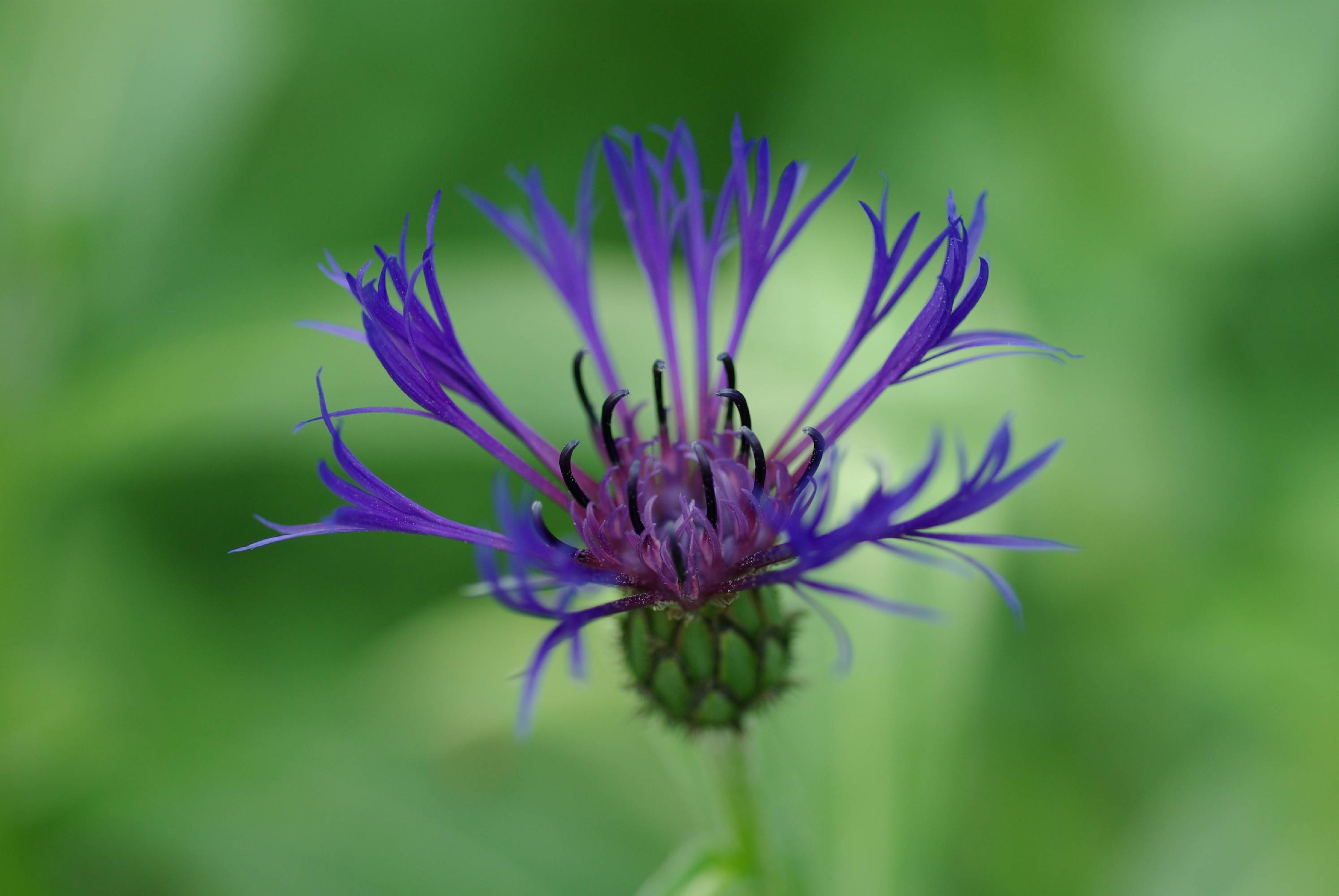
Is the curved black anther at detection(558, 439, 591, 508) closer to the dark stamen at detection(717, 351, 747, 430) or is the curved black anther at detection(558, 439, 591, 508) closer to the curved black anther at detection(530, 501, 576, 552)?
the curved black anther at detection(530, 501, 576, 552)

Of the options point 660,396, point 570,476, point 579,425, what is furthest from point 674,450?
point 579,425

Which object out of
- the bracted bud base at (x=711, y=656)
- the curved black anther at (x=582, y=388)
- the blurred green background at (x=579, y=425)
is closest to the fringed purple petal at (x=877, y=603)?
the bracted bud base at (x=711, y=656)

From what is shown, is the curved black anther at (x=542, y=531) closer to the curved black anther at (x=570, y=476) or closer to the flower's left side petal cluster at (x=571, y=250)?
the curved black anther at (x=570, y=476)

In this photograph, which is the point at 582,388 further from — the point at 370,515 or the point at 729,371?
the point at 370,515

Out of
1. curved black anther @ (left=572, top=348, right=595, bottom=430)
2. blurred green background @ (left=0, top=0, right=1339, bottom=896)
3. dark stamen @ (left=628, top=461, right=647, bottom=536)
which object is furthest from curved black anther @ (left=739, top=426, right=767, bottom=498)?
blurred green background @ (left=0, top=0, right=1339, bottom=896)

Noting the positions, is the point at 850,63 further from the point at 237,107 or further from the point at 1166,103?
the point at 237,107

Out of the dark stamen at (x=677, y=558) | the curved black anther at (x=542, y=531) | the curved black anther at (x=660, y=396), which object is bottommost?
the dark stamen at (x=677, y=558)
